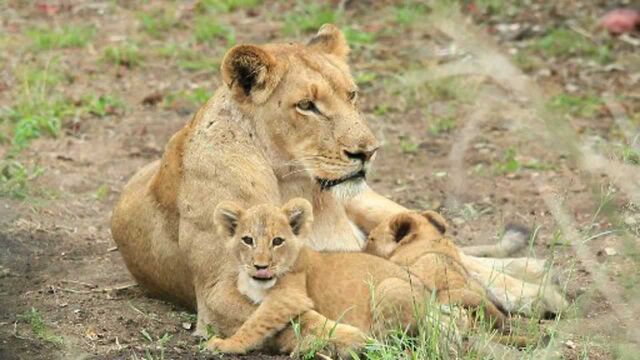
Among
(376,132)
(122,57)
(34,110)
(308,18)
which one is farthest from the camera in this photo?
(308,18)

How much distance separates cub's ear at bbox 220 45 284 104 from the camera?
5.69 m

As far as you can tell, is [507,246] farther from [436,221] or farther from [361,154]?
[361,154]

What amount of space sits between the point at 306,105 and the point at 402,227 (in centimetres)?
77

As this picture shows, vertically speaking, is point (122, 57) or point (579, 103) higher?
point (122, 57)

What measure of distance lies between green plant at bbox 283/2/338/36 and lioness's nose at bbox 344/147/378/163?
21.8 ft

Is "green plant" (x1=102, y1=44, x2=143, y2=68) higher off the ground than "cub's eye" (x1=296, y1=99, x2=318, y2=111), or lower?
lower

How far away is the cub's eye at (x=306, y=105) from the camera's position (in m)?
5.78

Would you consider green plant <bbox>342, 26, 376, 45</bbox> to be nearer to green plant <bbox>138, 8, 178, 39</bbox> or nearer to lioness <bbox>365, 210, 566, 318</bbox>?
green plant <bbox>138, 8, 178, 39</bbox>

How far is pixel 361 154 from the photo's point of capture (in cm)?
561

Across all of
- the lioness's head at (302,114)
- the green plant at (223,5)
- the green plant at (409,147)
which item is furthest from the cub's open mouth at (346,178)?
the green plant at (223,5)

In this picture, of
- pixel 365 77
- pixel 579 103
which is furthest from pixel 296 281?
pixel 365 77

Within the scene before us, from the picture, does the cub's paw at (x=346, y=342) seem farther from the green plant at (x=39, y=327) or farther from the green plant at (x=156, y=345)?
the green plant at (x=39, y=327)

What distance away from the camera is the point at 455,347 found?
16.3 ft

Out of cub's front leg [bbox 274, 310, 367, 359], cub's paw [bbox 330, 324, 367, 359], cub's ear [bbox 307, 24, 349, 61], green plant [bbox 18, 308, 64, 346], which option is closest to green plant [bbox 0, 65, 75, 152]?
green plant [bbox 18, 308, 64, 346]
